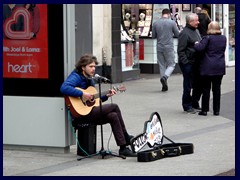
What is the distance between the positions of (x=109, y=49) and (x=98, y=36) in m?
0.42

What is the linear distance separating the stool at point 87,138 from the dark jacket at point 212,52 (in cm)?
343

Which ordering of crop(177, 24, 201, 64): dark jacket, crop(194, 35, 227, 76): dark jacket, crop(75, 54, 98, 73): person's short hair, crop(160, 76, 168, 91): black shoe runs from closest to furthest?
1. crop(75, 54, 98, 73): person's short hair
2. crop(194, 35, 227, 76): dark jacket
3. crop(177, 24, 201, 64): dark jacket
4. crop(160, 76, 168, 91): black shoe

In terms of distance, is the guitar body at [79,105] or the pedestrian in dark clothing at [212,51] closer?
the guitar body at [79,105]

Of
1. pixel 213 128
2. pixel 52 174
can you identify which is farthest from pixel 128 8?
pixel 52 174

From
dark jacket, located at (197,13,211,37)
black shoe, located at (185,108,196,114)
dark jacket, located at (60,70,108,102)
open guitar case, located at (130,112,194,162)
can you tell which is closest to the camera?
open guitar case, located at (130,112,194,162)

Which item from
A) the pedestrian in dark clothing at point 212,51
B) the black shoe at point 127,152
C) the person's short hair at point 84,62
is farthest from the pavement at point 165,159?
the person's short hair at point 84,62

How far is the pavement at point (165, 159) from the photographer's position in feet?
26.2

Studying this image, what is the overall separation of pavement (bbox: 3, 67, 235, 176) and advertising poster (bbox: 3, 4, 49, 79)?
1.03 meters

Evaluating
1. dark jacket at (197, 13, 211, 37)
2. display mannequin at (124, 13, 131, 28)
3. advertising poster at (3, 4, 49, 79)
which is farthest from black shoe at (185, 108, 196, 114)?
display mannequin at (124, 13, 131, 28)

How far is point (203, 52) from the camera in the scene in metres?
11.9

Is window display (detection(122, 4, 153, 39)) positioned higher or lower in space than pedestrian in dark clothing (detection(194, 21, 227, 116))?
higher

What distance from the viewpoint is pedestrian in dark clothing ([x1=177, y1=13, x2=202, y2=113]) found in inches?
485

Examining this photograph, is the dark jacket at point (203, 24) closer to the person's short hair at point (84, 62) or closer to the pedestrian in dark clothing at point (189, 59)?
the pedestrian in dark clothing at point (189, 59)

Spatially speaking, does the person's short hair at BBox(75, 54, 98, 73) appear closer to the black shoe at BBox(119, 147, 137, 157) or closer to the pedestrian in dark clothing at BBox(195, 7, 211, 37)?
the black shoe at BBox(119, 147, 137, 157)
